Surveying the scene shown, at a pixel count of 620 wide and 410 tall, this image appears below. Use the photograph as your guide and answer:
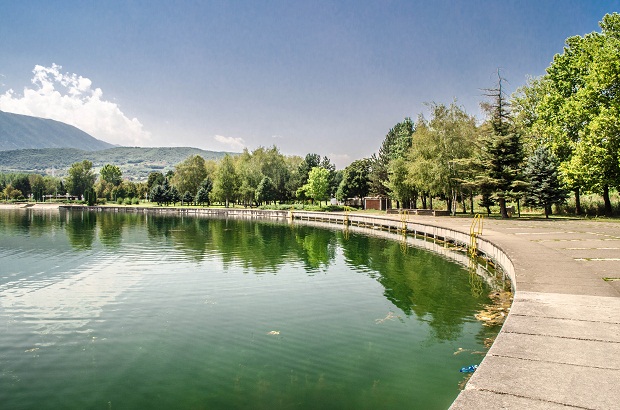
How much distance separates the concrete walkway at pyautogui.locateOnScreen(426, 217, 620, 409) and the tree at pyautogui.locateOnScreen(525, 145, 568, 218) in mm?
32353

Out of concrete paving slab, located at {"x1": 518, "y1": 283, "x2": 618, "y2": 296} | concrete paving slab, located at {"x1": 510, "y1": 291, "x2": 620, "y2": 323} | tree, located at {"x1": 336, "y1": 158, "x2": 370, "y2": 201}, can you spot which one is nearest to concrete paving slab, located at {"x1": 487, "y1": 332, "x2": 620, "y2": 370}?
concrete paving slab, located at {"x1": 510, "y1": 291, "x2": 620, "y2": 323}

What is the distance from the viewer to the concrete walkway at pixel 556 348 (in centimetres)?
477

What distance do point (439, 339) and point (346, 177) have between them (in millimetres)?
75913

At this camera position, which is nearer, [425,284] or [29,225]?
[425,284]

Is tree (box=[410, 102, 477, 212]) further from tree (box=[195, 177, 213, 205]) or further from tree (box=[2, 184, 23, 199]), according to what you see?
tree (box=[2, 184, 23, 199])

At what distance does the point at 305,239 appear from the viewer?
3706 cm

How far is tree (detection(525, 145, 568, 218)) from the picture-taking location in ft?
138

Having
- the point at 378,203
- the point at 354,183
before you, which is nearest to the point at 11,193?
the point at 354,183

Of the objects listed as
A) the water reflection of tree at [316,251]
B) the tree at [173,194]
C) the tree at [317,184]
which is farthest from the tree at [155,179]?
the water reflection of tree at [316,251]

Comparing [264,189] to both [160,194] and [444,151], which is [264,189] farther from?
[444,151]

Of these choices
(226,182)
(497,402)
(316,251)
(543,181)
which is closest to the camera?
(497,402)

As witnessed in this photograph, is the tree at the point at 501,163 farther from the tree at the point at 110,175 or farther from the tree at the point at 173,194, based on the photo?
the tree at the point at 110,175

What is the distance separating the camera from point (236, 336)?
10.6 meters

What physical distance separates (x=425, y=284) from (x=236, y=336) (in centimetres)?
956
